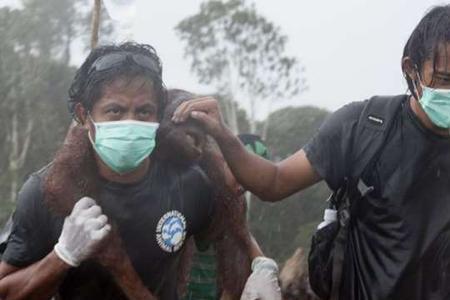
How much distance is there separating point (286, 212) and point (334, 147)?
897 inches

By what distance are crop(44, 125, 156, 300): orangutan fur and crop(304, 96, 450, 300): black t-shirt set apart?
67 cm

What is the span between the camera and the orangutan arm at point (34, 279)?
7.61 feet

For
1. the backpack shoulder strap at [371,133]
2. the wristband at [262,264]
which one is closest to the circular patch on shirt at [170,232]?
the wristband at [262,264]

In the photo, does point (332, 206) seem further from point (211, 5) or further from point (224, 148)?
point (211, 5)

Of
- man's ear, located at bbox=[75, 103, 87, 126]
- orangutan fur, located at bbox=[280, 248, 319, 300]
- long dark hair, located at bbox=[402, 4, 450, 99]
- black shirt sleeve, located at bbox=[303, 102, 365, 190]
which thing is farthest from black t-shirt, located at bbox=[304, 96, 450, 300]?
orangutan fur, located at bbox=[280, 248, 319, 300]

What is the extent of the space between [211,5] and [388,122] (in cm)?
2183

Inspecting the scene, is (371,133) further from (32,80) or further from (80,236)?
(32,80)

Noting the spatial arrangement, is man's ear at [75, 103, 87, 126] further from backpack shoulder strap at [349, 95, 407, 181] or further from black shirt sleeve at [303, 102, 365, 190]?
backpack shoulder strap at [349, 95, 407, 181]

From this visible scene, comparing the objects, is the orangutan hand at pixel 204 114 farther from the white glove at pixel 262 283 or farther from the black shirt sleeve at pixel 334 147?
the white glove at pixel 262 283

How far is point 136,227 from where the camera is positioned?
2533 millimetres

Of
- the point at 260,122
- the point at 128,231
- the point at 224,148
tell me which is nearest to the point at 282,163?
the point at 224,148

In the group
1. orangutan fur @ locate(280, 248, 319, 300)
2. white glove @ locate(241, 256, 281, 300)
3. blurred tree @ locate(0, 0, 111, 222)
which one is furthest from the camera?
blurred tree @ locate(0, 0, 111, 222)

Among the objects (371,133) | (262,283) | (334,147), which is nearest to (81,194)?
(262,283)

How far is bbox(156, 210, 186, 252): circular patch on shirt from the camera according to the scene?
2.54 m
